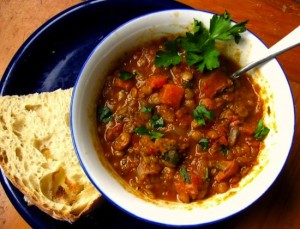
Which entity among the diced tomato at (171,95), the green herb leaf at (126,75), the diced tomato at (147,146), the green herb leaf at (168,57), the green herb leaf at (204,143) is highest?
the green herb leaf at (168,57)

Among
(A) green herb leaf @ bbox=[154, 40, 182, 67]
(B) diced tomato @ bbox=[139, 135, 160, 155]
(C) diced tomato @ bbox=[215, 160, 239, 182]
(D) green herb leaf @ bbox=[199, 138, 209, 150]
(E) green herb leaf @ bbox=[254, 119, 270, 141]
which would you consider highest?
(A) green herb leaf @ bbox=[154, 40, 182, 67]

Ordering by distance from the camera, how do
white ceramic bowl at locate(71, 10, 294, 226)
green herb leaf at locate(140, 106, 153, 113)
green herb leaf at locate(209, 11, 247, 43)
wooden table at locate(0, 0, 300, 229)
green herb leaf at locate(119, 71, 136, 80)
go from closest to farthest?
1. white ceramic bowl at locate(71, 10, 294, 226)
2. green herb leaf at locate(209, 11, 247, 43)
3. green herb leaf at locate(140, 106, 153, 113)
4. green herb leaf at locate(119, 71, 136, 80)
5. wooden table at locate(0, 0, 300, 229)

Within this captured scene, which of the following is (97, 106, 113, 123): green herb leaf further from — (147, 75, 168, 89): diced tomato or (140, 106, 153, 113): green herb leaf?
(147, 75, 168, 89): diced tomato

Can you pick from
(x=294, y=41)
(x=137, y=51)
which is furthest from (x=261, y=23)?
(x=137, y=51)

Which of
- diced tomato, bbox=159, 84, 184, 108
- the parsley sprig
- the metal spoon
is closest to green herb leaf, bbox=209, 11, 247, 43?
the parsley sprig

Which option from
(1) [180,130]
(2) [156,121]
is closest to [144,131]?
(2) [156,121]

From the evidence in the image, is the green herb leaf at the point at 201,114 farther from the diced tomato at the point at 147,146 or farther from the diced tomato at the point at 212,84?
the diced tomato at the point at 147,146

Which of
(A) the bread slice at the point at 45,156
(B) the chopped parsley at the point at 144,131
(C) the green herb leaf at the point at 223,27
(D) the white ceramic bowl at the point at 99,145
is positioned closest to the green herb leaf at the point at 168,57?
(D) the white ceramic bowl at the point at 99,145
